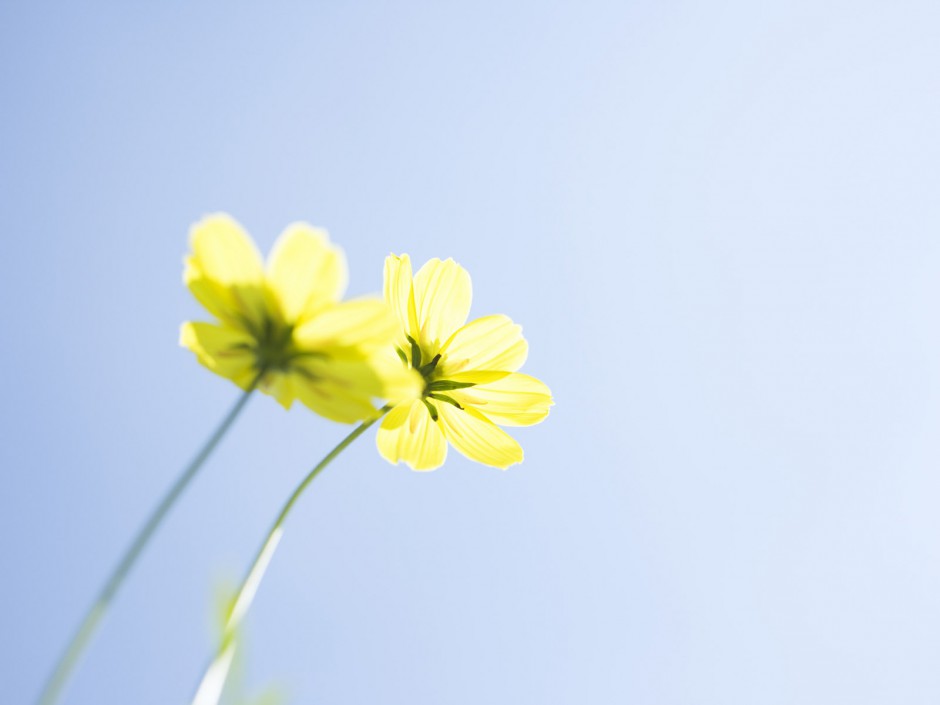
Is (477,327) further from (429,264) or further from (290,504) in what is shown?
(290,504)

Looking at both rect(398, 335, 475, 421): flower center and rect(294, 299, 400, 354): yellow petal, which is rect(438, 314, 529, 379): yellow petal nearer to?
rect(398, 335, 475, 421): flower center

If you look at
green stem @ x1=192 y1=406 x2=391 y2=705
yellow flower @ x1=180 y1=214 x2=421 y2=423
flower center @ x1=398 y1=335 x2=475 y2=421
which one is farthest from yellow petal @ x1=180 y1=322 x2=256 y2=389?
flower center @ x1=398 y1=335 x2=475 y2=421

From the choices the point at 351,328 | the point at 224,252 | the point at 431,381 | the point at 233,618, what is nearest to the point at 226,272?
the point at 224,252

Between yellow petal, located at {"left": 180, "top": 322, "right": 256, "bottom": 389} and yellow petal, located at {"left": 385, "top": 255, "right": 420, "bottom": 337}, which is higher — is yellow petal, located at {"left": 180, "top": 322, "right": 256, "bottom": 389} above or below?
below

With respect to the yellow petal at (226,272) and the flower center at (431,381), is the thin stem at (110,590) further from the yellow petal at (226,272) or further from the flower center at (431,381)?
the flower center at (431,381)

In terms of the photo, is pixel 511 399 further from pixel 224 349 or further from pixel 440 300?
pixel 224 349

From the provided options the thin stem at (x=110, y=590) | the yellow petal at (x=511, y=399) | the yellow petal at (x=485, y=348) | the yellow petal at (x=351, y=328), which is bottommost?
the thin stem at (x=110, y=590)

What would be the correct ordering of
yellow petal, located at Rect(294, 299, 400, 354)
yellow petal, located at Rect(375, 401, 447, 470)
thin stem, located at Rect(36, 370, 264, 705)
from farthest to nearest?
yellow petal, located at Rect(375, 401, 447, 470), yellow petal, located at Rect(294, 299, 400, 354), thin stem, located at Rect(36, 370, 264, 705)

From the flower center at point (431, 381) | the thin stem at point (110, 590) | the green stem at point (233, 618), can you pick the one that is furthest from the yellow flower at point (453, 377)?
the thin stem at point (110, 590)
